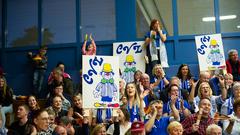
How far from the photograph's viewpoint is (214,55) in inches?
395

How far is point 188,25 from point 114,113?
18.0ft

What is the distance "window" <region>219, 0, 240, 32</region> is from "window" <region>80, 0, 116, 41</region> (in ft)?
8.97

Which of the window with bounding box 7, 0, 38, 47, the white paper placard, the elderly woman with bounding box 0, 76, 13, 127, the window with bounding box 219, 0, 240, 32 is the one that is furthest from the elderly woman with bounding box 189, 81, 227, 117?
the window with bounding box 7, 0, 38, 47

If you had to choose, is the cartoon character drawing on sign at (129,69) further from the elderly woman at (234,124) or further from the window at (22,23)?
the elderly woman at (234,124)

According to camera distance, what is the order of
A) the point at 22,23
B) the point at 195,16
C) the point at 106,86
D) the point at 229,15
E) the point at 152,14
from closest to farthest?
1. the point at 106,86
2. the point at 229,15
3. the point at 195,16
4. the point at 152,14
5. the point at 22,23

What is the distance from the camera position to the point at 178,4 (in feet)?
40.1

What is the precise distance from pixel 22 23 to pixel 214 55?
5611 mm

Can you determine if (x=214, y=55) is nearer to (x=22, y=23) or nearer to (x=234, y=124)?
(x=234, y=124)

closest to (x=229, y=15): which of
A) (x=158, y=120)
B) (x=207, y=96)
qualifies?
(x=207, y=96)

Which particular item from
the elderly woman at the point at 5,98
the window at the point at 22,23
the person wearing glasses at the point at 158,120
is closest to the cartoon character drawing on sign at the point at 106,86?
the person wearing glasses at the point at 158,120

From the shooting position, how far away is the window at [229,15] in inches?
462

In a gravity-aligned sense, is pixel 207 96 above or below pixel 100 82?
below

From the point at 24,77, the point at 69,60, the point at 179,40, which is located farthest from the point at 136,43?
the point at 24,77

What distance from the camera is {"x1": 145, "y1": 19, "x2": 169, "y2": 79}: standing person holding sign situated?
10.9 m
